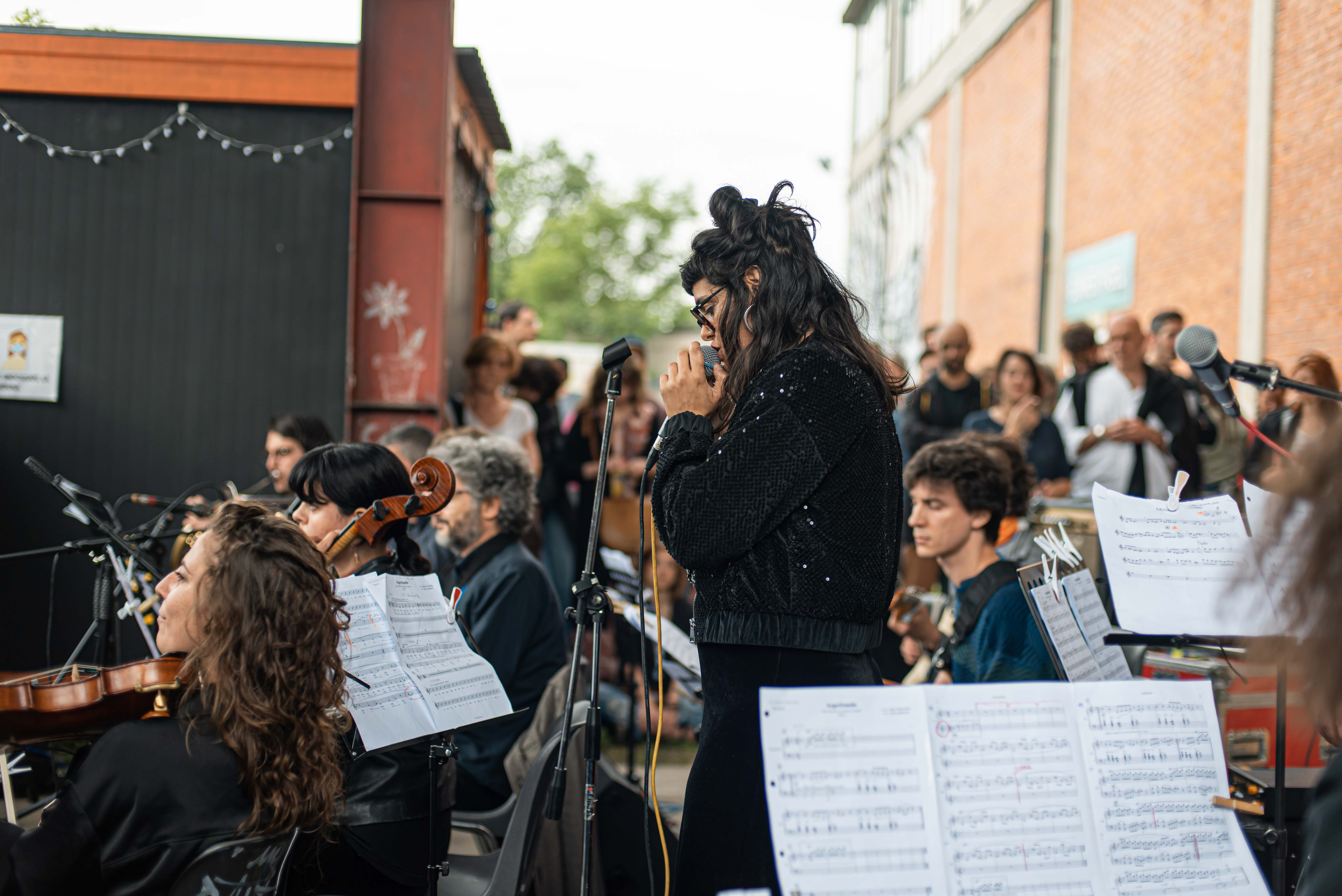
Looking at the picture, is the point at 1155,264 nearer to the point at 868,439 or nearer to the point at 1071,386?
the point at 1071,386

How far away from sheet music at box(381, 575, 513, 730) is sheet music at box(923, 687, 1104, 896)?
50.6 inches

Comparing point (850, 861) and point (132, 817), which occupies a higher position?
point (850, 861)

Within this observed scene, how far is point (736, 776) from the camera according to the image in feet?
6.24

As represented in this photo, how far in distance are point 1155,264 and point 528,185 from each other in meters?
33.2

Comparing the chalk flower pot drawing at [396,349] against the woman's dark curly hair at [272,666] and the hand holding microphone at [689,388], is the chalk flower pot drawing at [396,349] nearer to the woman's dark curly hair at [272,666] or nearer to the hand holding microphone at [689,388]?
the woman's dark curly hair at [272,666]

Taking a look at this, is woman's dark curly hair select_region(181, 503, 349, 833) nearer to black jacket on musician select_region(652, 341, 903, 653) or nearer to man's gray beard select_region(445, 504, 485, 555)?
black jacket on musician select_region(652, 341, 903, 653)

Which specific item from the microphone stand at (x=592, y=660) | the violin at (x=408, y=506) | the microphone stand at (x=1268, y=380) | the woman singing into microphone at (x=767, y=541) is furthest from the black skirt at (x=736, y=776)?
the microphone stand at (x=1268, y=380)

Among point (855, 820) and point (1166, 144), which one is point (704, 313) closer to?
point (855, 820)

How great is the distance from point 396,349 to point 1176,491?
14.2 ft

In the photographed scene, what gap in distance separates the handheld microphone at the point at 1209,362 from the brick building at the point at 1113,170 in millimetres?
862

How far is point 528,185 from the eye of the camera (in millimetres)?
41062

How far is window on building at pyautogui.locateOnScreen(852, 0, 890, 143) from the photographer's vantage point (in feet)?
75.6


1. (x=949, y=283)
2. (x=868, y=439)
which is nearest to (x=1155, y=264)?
(x=949, y=283)

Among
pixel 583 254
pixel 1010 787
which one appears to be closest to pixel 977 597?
pixel 1010 787
